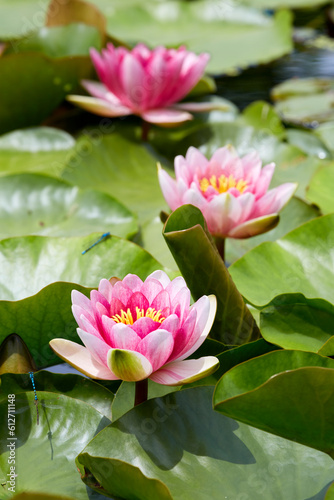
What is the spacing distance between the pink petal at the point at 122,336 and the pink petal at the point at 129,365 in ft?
0.10

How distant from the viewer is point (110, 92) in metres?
2.32

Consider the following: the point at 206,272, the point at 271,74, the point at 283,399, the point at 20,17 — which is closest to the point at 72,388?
the point at 206,272

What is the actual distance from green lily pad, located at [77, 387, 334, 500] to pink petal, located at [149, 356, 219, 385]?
0.04m

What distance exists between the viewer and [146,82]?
2.12 metres

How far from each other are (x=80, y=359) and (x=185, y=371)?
0.18 meters

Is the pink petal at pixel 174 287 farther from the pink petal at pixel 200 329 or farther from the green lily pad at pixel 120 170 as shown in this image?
the green lily pad at pixel 120 170

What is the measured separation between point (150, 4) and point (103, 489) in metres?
3.52

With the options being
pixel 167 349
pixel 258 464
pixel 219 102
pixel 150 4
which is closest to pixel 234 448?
pixel 258 464

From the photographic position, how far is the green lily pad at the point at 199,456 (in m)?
0.95

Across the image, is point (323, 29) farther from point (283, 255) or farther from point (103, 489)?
point (103, 489)

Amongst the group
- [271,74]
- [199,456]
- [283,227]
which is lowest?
[271,74]

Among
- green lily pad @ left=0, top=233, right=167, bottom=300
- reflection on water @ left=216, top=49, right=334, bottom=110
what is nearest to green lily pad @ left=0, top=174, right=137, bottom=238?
green lily pad @ left=0, top=233, right=167, bottom=300

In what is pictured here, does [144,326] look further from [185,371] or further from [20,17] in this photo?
[20,17]

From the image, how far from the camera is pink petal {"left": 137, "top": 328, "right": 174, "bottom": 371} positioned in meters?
0.96
